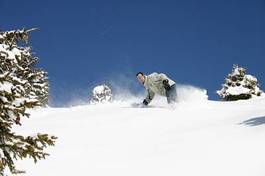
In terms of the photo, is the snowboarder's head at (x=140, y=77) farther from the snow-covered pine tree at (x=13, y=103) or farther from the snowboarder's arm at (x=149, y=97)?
the snow-covered pine tree at (x=13, y=103)

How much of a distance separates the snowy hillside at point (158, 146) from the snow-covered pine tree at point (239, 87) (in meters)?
30.4

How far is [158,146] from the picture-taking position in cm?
914

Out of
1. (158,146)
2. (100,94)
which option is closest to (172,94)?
(158,146)

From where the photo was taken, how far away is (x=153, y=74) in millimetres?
17547

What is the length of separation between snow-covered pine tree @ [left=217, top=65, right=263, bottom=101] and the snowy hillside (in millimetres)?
30403

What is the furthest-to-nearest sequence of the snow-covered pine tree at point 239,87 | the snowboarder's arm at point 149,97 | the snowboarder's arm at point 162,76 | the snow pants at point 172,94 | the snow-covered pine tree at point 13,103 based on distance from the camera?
the snow-covered pine tree at point 239,87
the snowboarder's arm at point 149,97
the snowboarder's arm at point 162,76
the snow pants at point 172,94
the snow-covered pine tree at point 13,103

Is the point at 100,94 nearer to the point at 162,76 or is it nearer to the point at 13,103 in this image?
the point at 162,76

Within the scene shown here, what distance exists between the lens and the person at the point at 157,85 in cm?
1722

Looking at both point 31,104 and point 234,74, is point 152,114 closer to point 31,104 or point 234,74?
point 31,104

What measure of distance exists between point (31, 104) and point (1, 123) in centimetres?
43

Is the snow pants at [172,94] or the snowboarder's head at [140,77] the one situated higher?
the snowboarder's head at [140,77]

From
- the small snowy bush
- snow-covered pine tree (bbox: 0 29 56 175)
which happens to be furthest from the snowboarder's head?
the small snowy bush

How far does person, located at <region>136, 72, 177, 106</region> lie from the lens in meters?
17.2

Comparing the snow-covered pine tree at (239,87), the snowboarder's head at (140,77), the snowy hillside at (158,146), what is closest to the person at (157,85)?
the snowboarder's head at (140,77)
